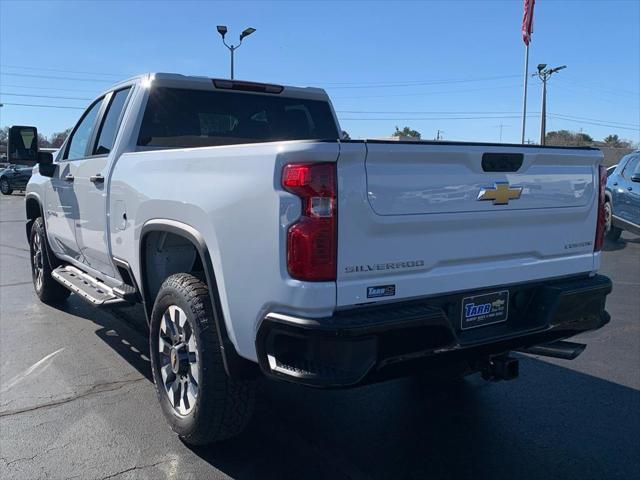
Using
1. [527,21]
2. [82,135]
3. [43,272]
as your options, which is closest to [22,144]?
[82,135]

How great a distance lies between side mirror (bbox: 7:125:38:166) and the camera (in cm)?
565

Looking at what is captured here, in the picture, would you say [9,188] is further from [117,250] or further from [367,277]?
[367,277]

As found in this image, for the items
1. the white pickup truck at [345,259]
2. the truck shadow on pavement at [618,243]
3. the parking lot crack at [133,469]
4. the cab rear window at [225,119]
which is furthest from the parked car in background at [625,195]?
the parking lot crack at [133,469]

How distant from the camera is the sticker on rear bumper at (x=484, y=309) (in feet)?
9.77

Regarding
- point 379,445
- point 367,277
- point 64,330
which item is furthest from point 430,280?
point 64,330

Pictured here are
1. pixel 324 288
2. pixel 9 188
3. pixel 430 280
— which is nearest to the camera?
pixel 324 288

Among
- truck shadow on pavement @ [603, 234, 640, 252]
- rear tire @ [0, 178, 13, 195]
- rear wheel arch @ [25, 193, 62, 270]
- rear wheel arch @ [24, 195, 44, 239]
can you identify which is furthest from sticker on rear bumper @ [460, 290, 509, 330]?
rear tire @ [0, 178, 13, 195]

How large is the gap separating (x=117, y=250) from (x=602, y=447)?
3.39 metres

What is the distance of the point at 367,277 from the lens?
2.63m

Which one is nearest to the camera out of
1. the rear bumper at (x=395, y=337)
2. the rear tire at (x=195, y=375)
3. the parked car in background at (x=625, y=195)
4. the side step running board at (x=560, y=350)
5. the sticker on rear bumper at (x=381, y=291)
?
the rear bumper at (x=395, y=337)

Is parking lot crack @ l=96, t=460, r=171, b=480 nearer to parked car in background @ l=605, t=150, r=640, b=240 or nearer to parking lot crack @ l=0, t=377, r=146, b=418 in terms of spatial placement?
parking lot crack @ l=0, t=377, r=146, b=418

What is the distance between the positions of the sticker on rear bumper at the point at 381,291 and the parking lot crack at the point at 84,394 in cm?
246

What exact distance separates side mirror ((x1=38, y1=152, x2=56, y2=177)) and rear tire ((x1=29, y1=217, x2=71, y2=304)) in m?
0.90

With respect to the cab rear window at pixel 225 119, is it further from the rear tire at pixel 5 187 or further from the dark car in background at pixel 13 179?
the rear tire at pixel 5 187
